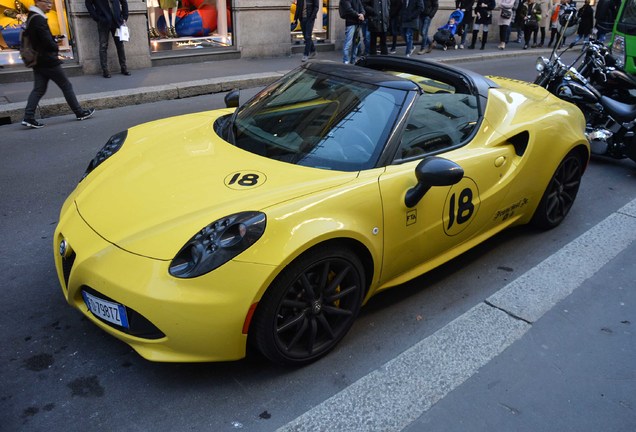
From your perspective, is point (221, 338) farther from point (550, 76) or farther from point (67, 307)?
point (550, 76)

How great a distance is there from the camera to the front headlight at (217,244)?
251cm

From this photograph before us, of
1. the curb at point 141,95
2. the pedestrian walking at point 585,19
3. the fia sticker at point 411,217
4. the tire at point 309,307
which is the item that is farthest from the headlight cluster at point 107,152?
the pedestrian walking at point 585,19

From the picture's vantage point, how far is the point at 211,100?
31.1 ft

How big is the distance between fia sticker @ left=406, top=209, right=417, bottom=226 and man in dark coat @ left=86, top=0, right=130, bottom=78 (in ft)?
29.8

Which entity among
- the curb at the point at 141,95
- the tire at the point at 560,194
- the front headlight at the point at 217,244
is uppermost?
the front headlight at the point at 217,244

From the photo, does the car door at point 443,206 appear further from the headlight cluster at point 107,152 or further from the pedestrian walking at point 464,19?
the pedestrian walking at point 464,19

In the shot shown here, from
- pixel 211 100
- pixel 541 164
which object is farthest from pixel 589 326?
pixel 211 100

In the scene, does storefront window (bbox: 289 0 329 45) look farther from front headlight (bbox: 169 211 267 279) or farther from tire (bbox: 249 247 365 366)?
front headlight (bbox: 169 211 267 279)

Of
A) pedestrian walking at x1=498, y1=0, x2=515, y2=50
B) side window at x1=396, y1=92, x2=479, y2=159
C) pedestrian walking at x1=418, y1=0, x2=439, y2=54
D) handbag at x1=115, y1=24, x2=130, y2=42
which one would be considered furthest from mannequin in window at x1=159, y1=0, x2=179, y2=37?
side window at x1=396, y1=92, x2=479, y2=159

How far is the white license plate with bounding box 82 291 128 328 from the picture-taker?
8.46 ft

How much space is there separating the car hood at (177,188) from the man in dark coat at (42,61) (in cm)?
476

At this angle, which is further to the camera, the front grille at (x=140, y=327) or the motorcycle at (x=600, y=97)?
the motorcycle at (x=600, y=97)

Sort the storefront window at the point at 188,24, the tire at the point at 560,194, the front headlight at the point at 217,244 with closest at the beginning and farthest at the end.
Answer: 1. the front headlight at the point at 217,244
2. the tire at the point at 560,194
3. the storefront window at the point at 188,24

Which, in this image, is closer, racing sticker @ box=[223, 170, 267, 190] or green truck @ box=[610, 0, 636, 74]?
racing sticker @ box=[223, 170, 267, 190]
